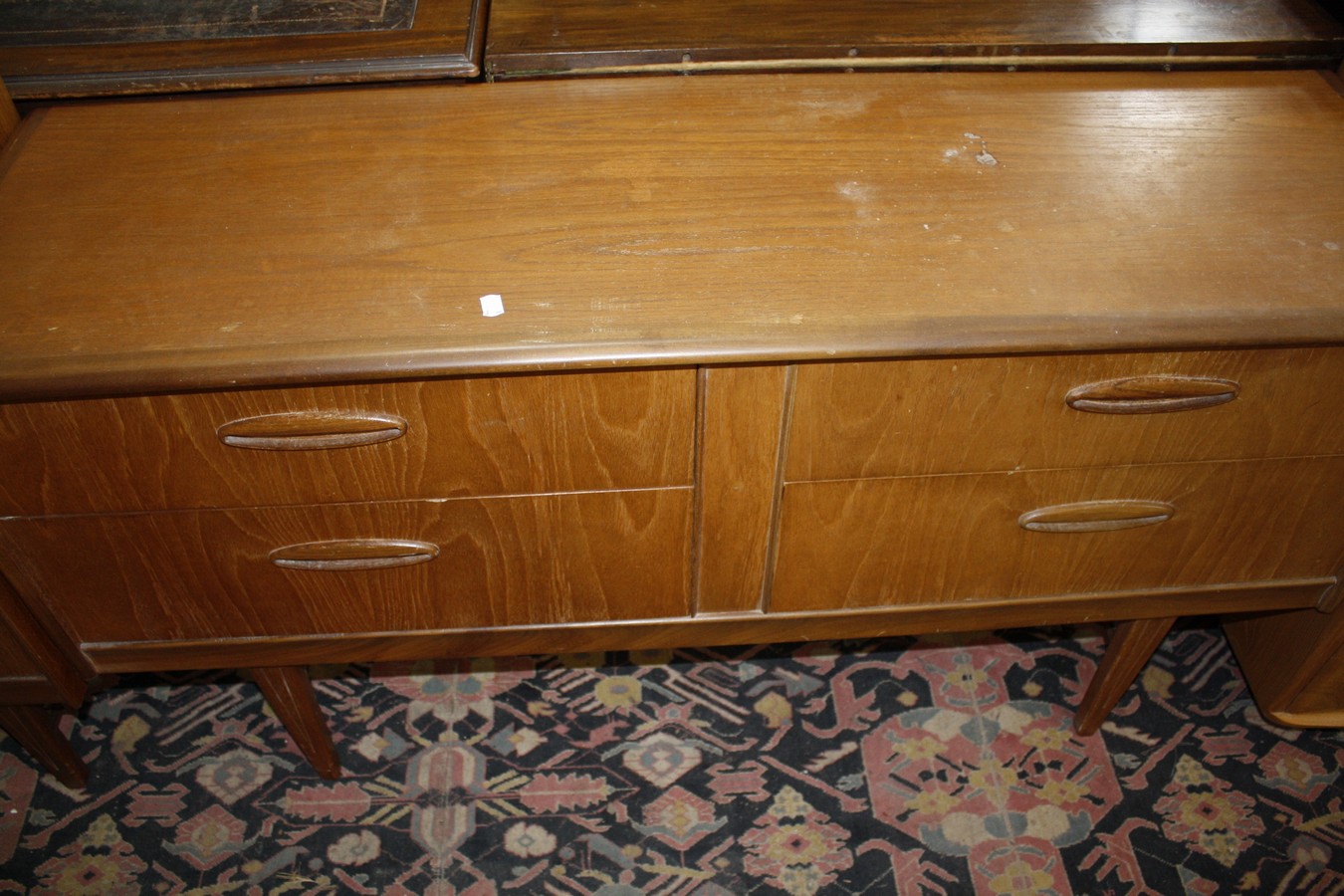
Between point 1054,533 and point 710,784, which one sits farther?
point 710,784

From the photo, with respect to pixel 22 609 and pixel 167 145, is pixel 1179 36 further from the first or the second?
pixel 22 609

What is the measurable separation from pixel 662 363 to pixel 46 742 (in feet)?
3.13

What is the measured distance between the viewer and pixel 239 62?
108 cm

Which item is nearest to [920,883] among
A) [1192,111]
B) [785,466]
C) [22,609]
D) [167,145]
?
[785,466]

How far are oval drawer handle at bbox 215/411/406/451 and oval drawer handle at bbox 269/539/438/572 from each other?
0.44ft

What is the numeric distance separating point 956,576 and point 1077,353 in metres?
0.31

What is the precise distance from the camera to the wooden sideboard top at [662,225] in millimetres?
849

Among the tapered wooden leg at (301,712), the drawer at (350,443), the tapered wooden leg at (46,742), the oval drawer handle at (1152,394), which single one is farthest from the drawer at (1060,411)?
the tapered wooden leg at (46,742)

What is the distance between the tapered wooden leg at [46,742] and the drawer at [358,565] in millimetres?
237

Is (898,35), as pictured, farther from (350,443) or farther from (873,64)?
(350,443)

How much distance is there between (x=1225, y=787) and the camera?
1.38 m

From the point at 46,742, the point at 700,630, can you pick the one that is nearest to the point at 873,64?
the point at 700,630

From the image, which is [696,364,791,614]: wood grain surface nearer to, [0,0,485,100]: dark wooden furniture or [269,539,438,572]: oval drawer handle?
[269,539,438,572]: oval drawer handle

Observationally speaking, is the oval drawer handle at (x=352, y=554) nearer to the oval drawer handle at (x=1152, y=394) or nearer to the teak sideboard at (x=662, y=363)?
the teak sideboard at (x=662, y=363)
